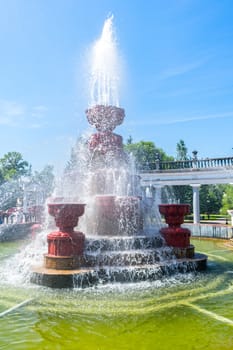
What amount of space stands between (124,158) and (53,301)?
694 cm

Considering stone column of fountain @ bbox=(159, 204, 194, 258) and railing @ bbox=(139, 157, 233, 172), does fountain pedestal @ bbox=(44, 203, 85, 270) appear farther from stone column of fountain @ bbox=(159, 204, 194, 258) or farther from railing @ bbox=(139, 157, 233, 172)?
railing @ bbox=(139, 157, 233, 172)

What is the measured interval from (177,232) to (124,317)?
14.1ft

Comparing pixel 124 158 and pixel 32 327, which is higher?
pixel 124 158

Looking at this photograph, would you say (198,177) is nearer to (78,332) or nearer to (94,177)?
(94,177)

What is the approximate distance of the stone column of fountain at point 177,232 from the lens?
8816 mm

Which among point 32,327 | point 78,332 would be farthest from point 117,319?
point 32,327

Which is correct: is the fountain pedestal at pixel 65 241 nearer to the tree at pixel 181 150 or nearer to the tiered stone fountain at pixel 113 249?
the tiered stone fountain at pixel 113 249

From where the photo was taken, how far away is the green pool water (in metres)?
4.19

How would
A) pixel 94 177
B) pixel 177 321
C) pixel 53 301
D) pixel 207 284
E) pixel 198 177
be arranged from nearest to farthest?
pixel 177 321 → pixel 53 301 → pixel 207 284 → pixel 94 177 → pixel 198 177

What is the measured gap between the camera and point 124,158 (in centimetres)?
1209

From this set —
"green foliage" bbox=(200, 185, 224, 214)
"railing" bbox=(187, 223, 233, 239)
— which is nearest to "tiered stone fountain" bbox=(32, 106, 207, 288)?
"railing" bbox=(187, 223, 233, 239)

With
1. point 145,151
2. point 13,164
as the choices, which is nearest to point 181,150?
point 145,151

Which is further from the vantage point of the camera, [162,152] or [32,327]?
[162,152]

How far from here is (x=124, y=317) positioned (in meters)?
5.09
